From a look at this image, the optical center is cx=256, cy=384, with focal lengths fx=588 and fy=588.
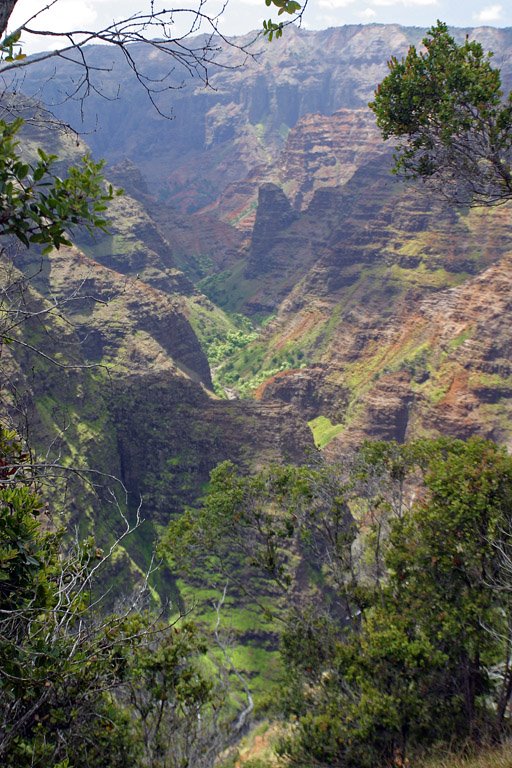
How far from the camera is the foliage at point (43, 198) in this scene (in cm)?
505

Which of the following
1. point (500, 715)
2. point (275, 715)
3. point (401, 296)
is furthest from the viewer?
point (401, 296)

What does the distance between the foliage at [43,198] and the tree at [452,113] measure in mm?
10975

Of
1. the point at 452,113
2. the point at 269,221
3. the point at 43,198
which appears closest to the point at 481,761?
the point at 43,198

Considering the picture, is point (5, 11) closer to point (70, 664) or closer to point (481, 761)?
point (70, 664)

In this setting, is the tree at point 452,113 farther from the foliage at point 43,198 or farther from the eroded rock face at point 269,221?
the eroded rock face at point 269,221

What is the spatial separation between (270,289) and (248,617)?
140616 mm

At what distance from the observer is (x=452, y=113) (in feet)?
46.6

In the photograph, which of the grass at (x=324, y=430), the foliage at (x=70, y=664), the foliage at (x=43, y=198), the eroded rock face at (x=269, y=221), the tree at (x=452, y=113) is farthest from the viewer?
the eroded rock face at (x=269, y=221)

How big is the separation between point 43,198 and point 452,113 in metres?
12.1

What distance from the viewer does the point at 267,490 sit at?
23.3m

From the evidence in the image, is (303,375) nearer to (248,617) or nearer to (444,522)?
(248,617)

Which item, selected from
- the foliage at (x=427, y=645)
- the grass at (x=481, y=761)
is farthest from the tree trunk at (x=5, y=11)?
the foliage at (x=427, y=645)

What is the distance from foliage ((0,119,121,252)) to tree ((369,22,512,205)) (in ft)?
36.0

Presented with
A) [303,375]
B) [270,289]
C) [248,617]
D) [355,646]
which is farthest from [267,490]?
[270,289]
